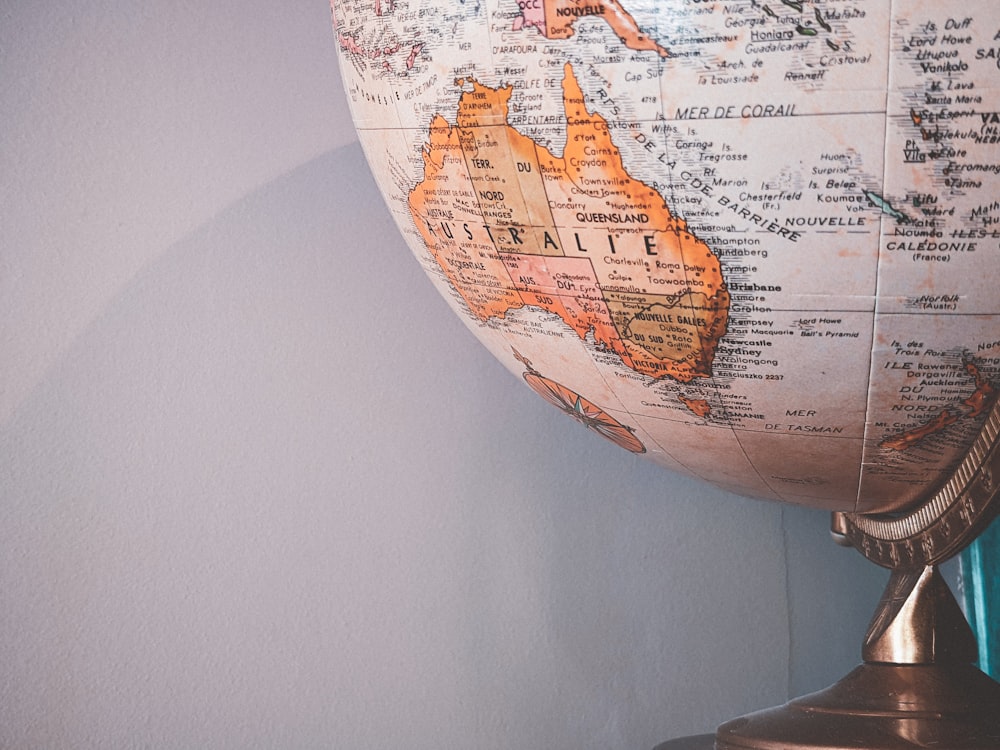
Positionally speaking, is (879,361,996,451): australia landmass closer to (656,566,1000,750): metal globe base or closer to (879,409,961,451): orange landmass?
(879,409,961,451): orange landmass

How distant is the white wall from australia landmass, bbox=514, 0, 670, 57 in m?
0.55

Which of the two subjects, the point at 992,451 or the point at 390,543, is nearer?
the point at 992,451

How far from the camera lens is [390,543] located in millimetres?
1158

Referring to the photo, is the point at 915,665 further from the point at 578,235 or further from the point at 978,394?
the point at 578,235

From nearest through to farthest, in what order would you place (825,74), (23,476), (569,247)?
(825,74)
(569,247)
(23,476)

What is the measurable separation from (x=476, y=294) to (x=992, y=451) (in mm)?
395

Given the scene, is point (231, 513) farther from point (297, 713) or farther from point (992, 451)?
point (992, 451)

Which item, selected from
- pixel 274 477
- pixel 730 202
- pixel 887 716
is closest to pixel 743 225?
pixel 730 202

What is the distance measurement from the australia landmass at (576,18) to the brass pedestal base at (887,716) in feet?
1.80

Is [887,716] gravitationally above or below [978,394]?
below

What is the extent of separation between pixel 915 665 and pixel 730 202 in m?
0.50

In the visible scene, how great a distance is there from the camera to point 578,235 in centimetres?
67

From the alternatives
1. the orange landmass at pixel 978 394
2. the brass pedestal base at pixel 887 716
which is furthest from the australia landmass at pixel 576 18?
the brass pedestal base at pixel 887 716

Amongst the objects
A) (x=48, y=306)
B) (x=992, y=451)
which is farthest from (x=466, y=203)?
(x=48, y=306)
